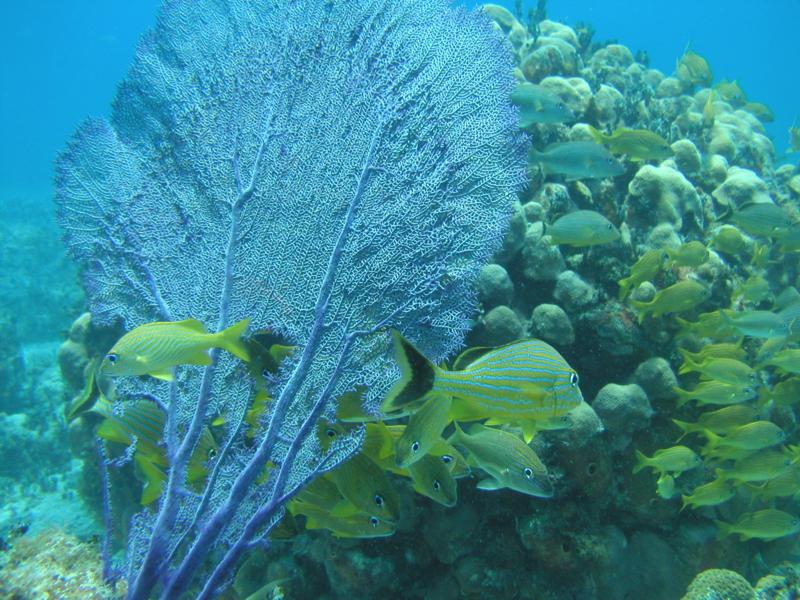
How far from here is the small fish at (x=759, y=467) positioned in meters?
4.04

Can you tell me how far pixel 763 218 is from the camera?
210 inches

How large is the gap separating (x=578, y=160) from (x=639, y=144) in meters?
1.07

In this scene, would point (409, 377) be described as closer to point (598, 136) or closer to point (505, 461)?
point (505, 461)

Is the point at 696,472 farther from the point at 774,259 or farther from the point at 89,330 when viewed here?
the point at 89,330

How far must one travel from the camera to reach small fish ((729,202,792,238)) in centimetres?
530

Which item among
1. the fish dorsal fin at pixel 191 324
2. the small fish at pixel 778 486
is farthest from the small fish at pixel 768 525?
the fish dorsal fin at pixel 191 324

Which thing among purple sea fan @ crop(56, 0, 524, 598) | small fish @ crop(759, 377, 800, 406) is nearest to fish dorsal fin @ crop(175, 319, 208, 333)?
purple sea fan @ crop(56, 0, 524, 598)

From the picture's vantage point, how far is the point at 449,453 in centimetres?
272

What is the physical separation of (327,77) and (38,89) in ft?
505

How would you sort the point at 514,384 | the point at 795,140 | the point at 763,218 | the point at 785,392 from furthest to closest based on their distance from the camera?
the point at 795,140 < the point at 763,218 < the point at 785,392 < the point at 514,384

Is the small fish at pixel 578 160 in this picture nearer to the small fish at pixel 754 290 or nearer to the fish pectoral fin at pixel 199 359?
the small fish at pixel 754 290

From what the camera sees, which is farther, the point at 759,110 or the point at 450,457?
the point at 759,110

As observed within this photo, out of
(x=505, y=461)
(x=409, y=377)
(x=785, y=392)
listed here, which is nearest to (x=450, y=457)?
(x=505, y=461)

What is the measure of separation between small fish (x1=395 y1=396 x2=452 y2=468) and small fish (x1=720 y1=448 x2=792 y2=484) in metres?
3.39
